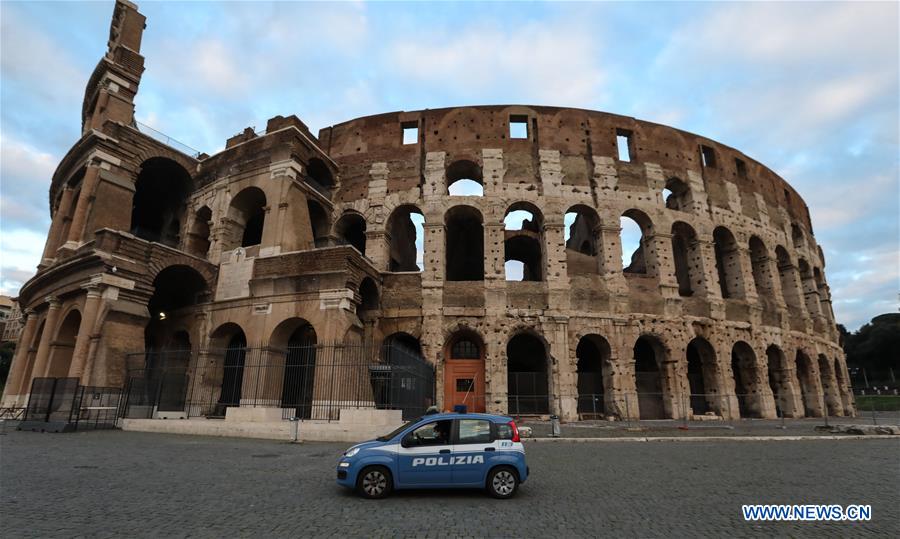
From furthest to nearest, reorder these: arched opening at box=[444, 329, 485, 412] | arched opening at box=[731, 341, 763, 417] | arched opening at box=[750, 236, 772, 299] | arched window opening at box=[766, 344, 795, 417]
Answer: arched opening at box=[750, 236, 772, 299] < arched window opening at box=[766, 344, 795, 417] < arched opening at box=[731, 341, 763, 417] < arched opening at box=[444, 329, 485, 412]

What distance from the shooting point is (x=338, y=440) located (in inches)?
482

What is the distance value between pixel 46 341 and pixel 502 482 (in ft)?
68.3

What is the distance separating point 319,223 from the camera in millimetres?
22266

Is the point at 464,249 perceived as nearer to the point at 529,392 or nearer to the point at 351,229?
the point at 351,229

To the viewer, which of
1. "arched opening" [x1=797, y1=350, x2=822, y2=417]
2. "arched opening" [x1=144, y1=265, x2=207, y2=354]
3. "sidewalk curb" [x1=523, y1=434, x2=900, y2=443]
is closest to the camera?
"sidewalk curb" [x1=523, y1=434, x2=900, y2=443]

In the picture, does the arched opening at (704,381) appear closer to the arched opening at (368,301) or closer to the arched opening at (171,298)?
the arched opening at (368,301)

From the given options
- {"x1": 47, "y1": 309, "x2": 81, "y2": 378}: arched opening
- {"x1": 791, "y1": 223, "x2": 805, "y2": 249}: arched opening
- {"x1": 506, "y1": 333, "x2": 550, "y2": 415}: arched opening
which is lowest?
{"x1": 506, "y1": 333, "x2": 550, "y2": 415}: arched opening

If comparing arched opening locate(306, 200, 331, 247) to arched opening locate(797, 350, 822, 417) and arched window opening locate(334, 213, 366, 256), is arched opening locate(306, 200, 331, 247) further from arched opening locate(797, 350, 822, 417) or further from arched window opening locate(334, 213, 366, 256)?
arched opening locate(797, 350, 822, 417)

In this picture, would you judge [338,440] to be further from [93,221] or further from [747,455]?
[93,221]

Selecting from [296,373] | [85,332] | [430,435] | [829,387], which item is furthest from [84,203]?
[829,387]

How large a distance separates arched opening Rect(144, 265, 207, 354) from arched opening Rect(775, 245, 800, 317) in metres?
31.7

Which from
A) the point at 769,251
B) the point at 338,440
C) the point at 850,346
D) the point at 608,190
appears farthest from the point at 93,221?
the point at 850,346

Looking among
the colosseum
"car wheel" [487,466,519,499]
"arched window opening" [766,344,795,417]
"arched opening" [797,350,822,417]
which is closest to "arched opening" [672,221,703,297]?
the colosseum

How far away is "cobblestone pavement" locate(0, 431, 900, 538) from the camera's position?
180 inches
